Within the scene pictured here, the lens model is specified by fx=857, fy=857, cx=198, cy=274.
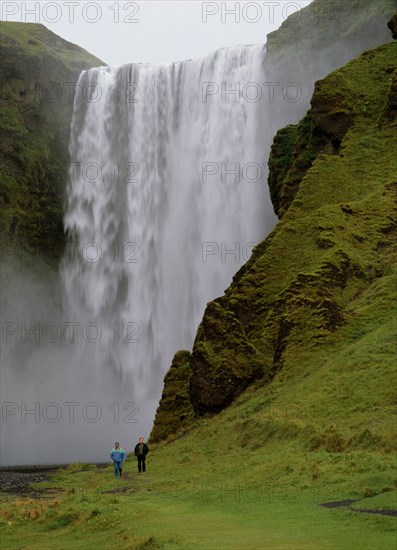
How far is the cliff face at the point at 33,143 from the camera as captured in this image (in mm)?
66688

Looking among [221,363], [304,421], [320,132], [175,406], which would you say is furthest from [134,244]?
[304,421]

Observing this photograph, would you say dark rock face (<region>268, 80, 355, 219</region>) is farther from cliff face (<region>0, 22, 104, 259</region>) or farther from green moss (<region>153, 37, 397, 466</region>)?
cliff face (<region>0, 22, 104, 259</region>)

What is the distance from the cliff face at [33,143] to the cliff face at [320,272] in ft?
95.3

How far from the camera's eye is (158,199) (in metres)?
63.1

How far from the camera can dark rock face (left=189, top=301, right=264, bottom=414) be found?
32.1 metres

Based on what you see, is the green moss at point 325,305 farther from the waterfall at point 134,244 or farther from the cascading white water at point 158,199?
the waterfall at point 134,244

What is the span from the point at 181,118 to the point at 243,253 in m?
13.9

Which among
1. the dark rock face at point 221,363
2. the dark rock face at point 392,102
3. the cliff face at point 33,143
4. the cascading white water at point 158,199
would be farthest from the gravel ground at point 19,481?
the cliff face at point 33,143

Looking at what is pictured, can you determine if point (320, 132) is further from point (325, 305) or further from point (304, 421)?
point (304, 421)

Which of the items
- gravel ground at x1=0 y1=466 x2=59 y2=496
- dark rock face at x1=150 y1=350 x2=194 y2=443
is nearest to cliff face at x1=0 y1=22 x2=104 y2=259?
gravel ground at x1=0 y1=466 x2=59 y2=496

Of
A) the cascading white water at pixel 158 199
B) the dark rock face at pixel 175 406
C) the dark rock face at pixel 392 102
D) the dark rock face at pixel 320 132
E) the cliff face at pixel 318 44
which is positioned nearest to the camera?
the dark rock face at pixel 175 406

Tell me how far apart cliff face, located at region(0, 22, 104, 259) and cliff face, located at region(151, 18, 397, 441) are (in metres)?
29.0

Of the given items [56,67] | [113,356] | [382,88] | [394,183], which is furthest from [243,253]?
[56,67]

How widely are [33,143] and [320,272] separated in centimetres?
4149
